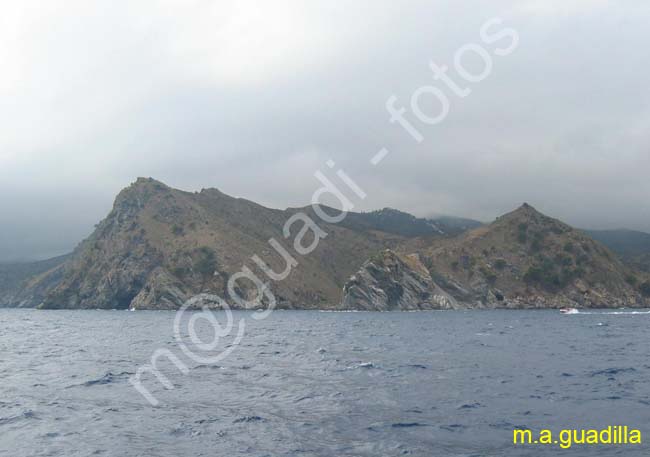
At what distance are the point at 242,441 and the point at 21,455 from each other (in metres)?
8.42

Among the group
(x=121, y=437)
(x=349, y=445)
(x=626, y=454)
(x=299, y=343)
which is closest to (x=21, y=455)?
(x=121, y=437)

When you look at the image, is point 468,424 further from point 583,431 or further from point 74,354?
point 74,354

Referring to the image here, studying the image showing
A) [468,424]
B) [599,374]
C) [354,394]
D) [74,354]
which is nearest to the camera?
[468,424]

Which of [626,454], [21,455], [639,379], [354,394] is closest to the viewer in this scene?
[626,454]

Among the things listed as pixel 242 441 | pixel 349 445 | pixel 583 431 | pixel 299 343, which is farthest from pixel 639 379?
pixel 299 343

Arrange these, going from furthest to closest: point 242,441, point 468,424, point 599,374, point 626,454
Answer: point 599,374 → point 468,424 → point 242,441 → point 626,454

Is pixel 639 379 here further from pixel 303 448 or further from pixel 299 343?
pixel 299 343

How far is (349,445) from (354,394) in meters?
10.6

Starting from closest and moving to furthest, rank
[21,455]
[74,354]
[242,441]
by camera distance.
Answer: [21,455]
[242,441]
[74,354]

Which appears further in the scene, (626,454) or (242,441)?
(242,441)

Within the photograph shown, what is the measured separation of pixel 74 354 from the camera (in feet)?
184

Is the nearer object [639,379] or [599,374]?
[639,379]

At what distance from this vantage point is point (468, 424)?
2495 cm

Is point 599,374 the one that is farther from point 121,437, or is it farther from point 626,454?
point 121,437
